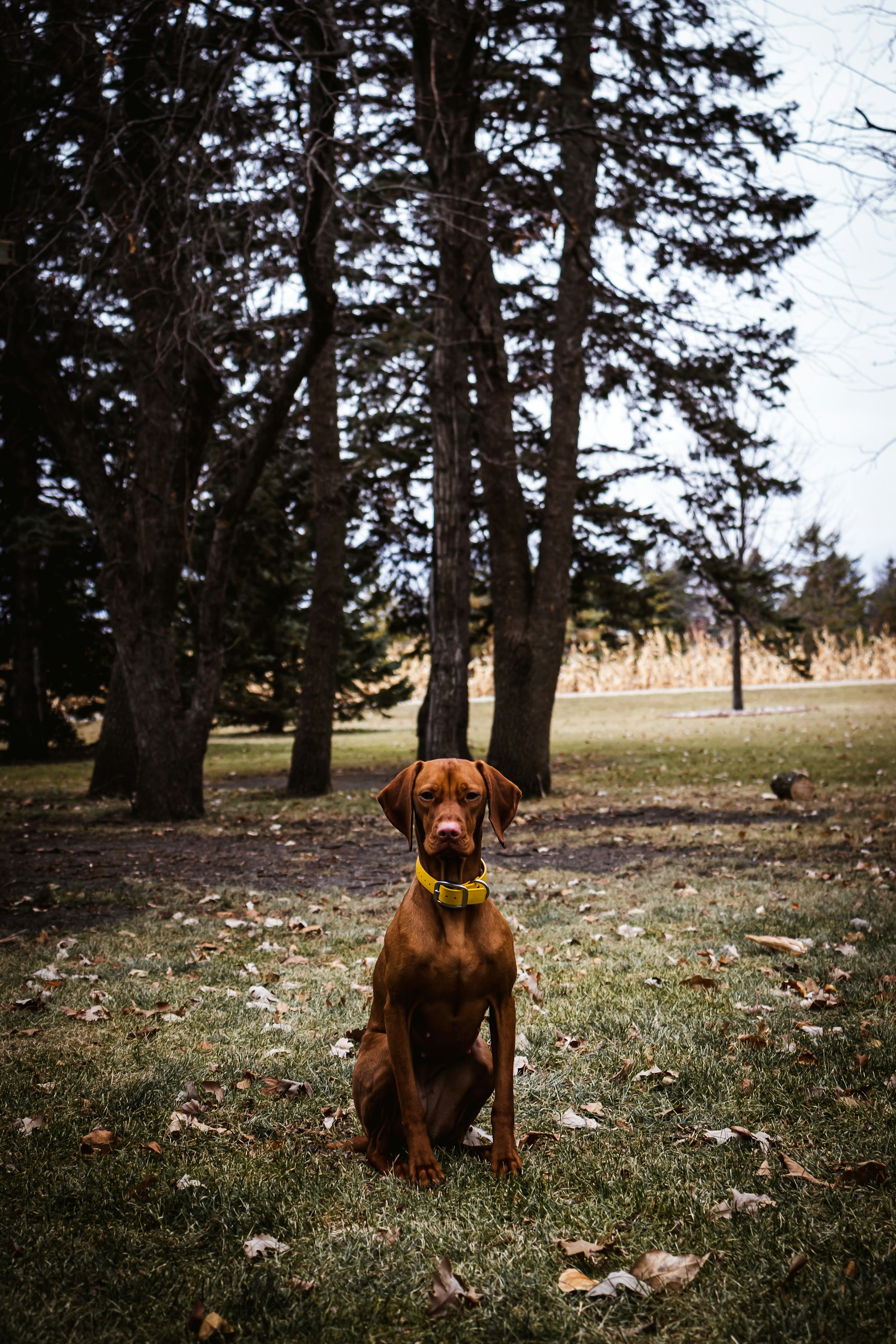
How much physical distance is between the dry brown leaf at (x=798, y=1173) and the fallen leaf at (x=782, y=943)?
7.46 ft

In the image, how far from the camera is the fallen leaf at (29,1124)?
10.3 ft

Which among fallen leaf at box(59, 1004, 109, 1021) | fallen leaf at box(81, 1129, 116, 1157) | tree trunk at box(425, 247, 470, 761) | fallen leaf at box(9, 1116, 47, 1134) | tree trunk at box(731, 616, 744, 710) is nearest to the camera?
fallen leaf at box(81, 1129, 116, 1157)

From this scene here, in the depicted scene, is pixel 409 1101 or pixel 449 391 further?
pixel 449 391

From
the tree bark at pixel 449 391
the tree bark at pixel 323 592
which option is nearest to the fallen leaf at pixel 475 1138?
the tree bark at pixel 449 391

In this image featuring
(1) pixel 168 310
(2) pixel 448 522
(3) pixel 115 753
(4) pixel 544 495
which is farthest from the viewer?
(3) pixel 115 753

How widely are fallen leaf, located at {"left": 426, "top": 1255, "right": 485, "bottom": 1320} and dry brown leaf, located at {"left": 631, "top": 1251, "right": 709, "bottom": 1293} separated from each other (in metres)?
0.44

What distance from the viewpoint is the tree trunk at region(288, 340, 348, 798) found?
1285 centimetres

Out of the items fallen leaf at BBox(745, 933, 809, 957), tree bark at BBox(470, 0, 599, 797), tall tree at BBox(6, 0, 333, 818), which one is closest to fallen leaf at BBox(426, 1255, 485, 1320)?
fallen leaf at BBox(745, 933, 809, 957)

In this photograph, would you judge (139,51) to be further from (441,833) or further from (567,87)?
(441,833)

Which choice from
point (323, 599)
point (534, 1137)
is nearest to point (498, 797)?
point (534, 1137)

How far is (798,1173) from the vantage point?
277cm

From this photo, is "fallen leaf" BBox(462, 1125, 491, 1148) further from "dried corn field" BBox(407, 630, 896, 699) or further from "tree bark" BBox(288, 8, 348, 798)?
"dried corn field" BBox(407, 630, 896, 699)

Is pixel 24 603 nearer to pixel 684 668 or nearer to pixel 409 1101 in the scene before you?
pixel 409 1101

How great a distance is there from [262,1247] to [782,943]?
3.59m
